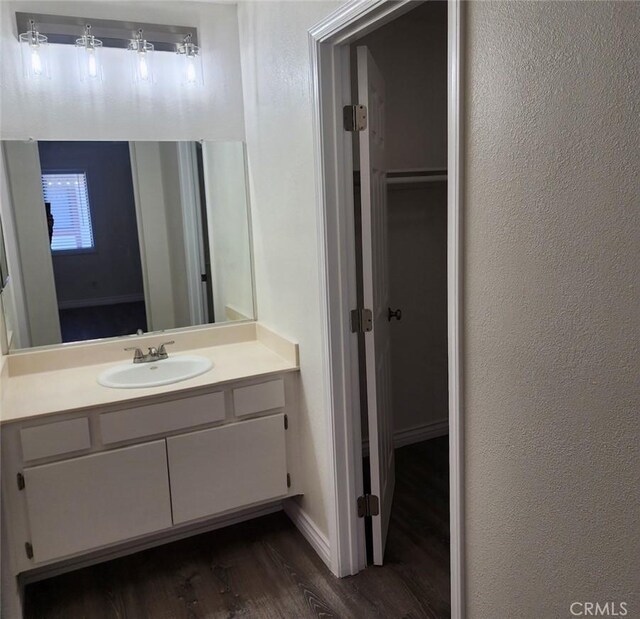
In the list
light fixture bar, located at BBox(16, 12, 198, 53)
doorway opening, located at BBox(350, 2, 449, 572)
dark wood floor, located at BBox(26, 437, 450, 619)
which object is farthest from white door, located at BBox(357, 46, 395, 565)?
light fixture bar, located at BBox(16, 12, 198, 53)

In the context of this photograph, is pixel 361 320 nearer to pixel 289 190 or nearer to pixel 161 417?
pixel 289 190

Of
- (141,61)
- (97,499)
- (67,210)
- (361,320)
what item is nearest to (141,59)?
(141,61)

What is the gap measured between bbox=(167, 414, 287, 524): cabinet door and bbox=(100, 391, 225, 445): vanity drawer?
58mm

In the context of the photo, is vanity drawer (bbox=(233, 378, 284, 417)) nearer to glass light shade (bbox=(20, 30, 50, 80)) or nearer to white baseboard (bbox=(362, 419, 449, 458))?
white baseboard (bbox=(362, 419, 449, 458))

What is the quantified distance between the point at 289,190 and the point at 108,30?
3.49ft

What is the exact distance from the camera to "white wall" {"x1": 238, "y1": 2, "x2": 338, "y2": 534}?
2184 millimetres

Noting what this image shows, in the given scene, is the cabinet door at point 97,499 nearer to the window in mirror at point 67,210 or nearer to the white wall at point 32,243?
the white wall at point 32,243

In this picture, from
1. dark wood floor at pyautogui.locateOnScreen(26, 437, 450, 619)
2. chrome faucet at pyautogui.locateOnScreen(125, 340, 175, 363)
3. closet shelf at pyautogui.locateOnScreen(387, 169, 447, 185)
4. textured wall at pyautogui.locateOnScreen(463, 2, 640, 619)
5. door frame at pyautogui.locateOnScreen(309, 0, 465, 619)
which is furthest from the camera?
closet shelf at pyautogui.locateOnScreen(387, 169, 447, 185)

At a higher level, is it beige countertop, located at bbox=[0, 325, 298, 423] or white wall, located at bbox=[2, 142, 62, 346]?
white wall, located at bbox=[2, 142, 62, 346]

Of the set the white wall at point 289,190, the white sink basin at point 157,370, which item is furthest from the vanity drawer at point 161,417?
the white wall at point 289,190

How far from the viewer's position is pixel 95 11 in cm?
251

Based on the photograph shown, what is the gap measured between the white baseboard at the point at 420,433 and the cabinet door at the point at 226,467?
3.39 ft

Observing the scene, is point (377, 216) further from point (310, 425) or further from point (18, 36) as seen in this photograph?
point (18, 36)

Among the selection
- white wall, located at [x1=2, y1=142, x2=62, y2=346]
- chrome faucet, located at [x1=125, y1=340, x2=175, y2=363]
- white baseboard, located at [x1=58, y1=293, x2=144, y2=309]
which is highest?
white wall, located at [x1=2, y1=142, x2=62, y2=346]
